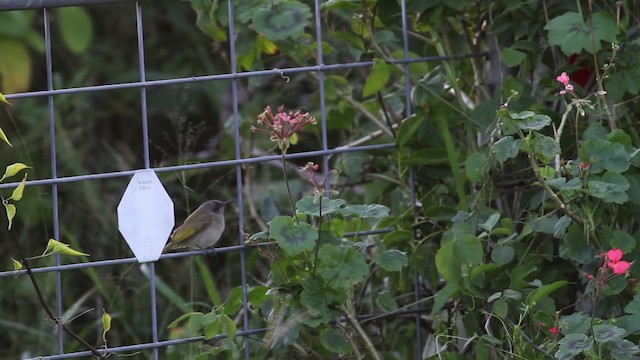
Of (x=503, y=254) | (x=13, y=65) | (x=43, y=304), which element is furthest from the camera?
Result: (x=13, y=65)

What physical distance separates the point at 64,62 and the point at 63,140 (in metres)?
0.56

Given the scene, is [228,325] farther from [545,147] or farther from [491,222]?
[545,147]

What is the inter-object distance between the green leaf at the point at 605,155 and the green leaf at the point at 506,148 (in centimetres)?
15

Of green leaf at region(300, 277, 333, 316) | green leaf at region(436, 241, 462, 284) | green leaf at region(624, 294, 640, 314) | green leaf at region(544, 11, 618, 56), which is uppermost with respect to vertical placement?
green leaf at region(544, 11, 618, 56)

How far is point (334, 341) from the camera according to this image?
2.13 meters

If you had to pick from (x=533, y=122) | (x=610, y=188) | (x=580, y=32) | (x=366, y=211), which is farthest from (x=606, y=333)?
(x=580, y=32)

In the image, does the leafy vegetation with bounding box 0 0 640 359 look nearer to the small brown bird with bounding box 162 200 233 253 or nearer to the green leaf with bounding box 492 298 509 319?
the green leaf with bounding box 492 298 509 319

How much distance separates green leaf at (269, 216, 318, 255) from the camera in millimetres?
2008

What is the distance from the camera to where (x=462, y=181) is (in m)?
2.34

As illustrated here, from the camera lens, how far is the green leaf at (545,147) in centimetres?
194

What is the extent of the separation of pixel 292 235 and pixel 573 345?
1.80 feet

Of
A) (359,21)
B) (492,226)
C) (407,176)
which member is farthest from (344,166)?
(492,226)

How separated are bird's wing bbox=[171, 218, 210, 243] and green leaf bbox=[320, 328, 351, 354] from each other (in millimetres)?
365

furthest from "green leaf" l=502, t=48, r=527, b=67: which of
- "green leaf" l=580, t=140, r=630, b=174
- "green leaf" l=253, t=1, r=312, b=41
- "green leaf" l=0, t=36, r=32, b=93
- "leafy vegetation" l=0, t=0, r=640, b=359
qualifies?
"green leaf" l=0, t=36, r=32, b=93
